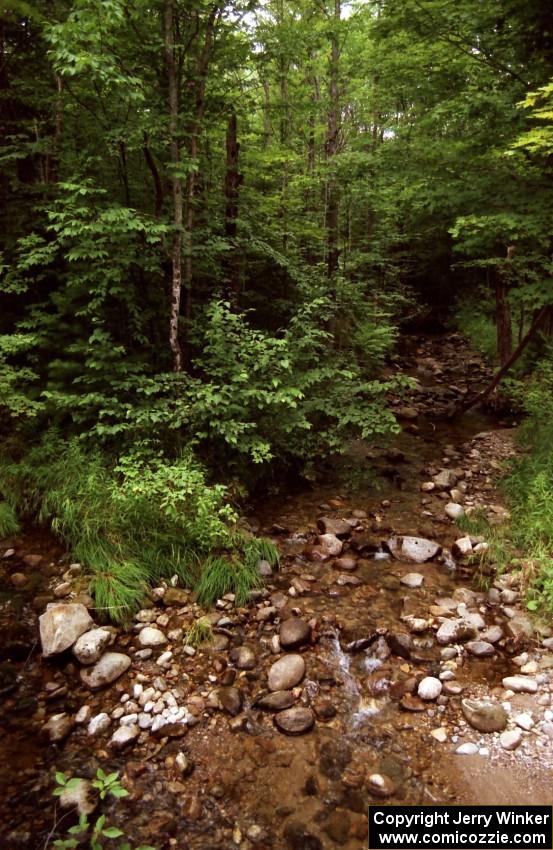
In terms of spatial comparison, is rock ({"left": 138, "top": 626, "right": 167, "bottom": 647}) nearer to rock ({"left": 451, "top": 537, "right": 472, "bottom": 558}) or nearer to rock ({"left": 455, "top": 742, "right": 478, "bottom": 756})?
rock ({"left": 455, "top": 742, "right": 478, "bottom": 756})

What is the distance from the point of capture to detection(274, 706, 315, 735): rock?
14.2 ft

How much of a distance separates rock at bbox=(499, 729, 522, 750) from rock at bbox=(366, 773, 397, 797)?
1.06 metres

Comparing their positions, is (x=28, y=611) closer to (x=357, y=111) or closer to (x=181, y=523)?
(x=181, y=523)

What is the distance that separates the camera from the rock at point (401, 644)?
5160 millimetres

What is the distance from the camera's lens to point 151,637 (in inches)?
202

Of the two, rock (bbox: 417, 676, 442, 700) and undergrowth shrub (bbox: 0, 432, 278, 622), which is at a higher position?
undergrowth shrub (bbox: 0, 432, 278, 622)

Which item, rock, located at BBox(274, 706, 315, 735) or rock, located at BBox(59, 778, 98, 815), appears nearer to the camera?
rock, located at BBox(59, 778, 98, 815)

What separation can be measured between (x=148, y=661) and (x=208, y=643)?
65cm

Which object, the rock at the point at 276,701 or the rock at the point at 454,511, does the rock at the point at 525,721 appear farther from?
the rock at the point at 454,511

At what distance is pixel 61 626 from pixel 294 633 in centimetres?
244

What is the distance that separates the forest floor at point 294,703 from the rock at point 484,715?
2 cm

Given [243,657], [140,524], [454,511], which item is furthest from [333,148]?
[243,657]

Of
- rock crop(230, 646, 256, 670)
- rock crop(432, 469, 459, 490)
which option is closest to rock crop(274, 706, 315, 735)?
rock crop(230, 646, 256, 670)

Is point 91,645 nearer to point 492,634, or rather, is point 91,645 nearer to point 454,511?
point 492,634
